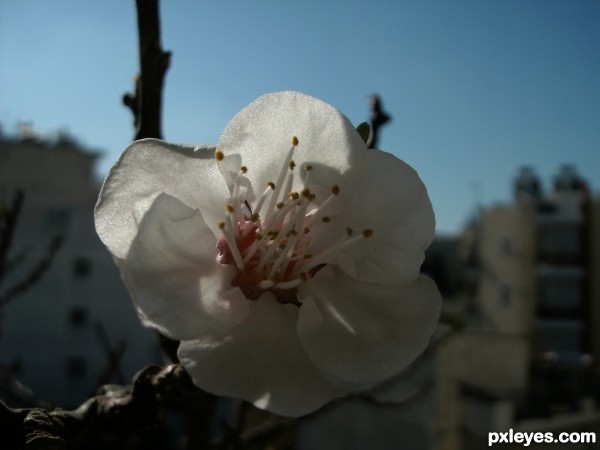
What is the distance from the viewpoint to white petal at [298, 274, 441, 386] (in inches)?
25.2

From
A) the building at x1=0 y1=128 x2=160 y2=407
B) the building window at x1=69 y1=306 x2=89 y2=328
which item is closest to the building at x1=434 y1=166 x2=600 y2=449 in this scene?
the building at x1=0 y1=128 x2=160 y2=407

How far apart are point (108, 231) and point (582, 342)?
20105mm

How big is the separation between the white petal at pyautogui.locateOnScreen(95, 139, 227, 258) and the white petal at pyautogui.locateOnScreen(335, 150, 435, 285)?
0.56ft

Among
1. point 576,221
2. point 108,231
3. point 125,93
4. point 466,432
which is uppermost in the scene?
point 125,93

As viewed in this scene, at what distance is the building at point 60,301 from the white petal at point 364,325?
12.2 metres

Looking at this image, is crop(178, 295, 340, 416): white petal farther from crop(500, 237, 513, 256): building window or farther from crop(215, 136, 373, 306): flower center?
crop(500, 237, 513, 256): building window

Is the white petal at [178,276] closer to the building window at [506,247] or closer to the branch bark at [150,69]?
the branch bark at [150,69]

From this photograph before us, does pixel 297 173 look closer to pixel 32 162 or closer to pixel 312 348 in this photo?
pixel 312 348

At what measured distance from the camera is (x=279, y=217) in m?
0.72

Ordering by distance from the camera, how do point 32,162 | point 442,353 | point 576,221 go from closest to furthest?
point 442,353 < point 32,162 < point 576,221

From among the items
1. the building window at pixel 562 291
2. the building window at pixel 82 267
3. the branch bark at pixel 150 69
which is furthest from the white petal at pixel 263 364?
the building window at pixel 562 291

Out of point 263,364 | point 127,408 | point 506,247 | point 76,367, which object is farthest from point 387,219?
point 506,247

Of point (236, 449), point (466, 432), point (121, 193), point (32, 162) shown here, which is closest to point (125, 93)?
point (121, 193)

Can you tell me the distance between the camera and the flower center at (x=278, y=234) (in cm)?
69
